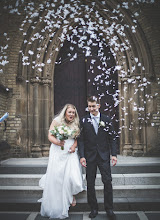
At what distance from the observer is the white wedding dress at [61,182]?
3.54 metres

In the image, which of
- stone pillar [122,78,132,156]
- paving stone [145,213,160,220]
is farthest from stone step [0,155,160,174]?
stone pillar [122,78,132,156]

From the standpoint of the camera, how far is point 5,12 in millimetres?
7312

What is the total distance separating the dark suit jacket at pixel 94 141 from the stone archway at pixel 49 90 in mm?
3614

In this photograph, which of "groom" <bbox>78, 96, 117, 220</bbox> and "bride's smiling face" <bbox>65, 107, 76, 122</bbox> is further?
"bride's smiling face" <bbox>65, 107, 76, 122</bbox>

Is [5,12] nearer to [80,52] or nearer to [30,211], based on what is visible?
[80,52]

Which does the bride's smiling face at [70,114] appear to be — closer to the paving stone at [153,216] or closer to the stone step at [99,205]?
the stone step at [99,205]

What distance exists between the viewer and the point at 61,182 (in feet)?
12.0

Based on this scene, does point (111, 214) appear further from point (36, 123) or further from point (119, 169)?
point (36, 123)

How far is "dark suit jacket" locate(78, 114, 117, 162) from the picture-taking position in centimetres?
356

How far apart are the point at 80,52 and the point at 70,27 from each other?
0.90m

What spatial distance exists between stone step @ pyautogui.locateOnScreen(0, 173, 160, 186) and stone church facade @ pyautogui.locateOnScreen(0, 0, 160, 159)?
2188mm

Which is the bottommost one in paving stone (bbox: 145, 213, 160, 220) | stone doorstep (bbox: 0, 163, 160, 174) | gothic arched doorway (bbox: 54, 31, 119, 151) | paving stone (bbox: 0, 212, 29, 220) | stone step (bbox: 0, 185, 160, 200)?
paving stone (bbox: 145, 213, 160, 220)

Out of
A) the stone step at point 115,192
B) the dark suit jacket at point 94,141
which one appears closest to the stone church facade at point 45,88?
the stone step at point 115,192

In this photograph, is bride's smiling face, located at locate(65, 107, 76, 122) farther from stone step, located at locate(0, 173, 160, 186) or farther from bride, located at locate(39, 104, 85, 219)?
stone step, located at locate(0, 173, 160, 186)
